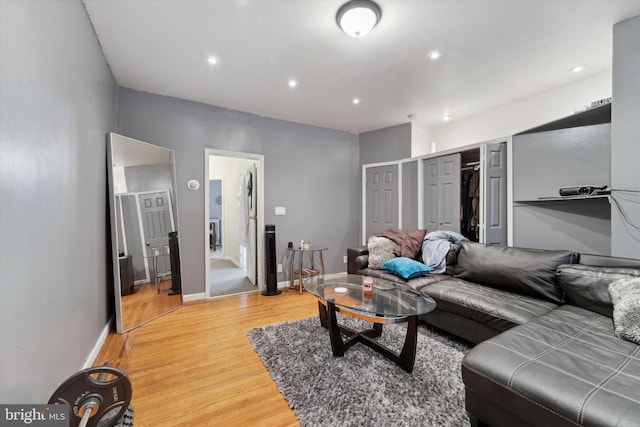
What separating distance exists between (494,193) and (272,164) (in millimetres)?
3019

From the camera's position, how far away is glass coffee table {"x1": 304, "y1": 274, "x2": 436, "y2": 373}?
5.77 feet

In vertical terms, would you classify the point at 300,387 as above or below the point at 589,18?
below

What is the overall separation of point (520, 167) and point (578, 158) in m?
0.47

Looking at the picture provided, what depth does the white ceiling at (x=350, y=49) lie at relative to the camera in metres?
1.81

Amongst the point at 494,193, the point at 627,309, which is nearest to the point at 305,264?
the point at 494,193

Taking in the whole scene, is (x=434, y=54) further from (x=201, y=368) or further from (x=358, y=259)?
(x=201, y=368)

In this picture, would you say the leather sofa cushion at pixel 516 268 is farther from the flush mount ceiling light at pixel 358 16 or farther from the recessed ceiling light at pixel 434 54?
the flush mount ceiling light at pixel 358 16

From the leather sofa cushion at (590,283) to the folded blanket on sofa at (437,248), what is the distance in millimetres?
998

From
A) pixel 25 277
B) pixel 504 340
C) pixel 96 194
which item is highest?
pixel 96 194

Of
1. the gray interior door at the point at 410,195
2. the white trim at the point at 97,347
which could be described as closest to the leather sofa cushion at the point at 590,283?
the gray interior door at the point at 410,195

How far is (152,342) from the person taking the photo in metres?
2.30

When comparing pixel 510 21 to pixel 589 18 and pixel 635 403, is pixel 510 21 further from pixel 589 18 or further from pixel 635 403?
pixel 635 403

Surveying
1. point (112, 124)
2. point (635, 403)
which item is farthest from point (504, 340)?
point (112, 124)

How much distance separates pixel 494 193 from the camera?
121 inches
